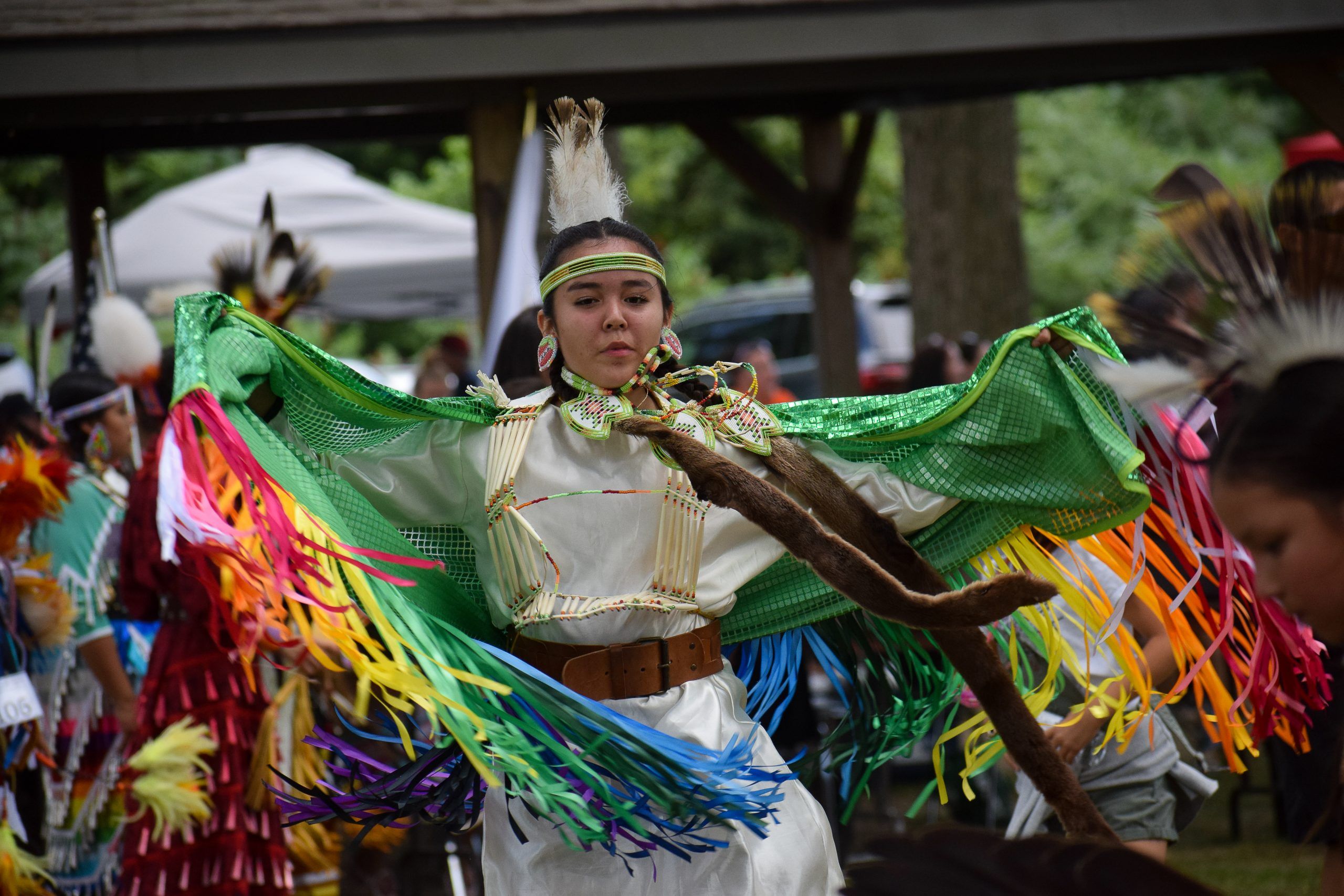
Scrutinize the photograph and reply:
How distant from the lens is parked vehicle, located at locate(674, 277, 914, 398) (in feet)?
44.7

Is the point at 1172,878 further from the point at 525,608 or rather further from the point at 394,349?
the point at 394,349

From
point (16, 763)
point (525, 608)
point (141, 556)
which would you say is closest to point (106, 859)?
point (16, 763)

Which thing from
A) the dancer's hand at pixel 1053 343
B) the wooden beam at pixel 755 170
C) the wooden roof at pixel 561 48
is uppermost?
the wooden beam at pixel 755 170

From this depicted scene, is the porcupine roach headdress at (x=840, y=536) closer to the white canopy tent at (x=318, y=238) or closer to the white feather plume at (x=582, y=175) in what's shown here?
the white feather plume at (x=582, y=175)

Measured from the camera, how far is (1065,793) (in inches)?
102

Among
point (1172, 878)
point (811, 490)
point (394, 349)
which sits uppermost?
point (394, 349)

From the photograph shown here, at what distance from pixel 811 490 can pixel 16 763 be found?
9.15ft

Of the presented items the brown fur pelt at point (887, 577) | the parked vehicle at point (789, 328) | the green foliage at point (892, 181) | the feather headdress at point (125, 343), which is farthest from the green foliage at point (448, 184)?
the brown fur pelt at point (887, 577)

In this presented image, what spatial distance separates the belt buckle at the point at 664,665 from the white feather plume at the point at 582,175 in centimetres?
89

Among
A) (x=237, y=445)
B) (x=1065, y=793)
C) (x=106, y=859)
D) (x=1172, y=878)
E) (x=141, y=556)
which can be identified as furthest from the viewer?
(x=106, y=859)

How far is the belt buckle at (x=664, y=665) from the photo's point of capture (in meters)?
2.67

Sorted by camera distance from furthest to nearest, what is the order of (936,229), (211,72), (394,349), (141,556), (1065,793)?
(394,349) < (936,229) < (211,72) < (141,556) < (1065,793)

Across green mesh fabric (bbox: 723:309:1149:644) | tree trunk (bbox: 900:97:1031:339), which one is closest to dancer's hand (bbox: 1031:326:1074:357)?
green mesh fabric (bbox: 723:309:1149:644)

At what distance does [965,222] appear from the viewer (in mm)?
7648
